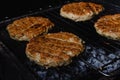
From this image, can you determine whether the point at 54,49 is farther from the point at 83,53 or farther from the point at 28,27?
the point at 28,27

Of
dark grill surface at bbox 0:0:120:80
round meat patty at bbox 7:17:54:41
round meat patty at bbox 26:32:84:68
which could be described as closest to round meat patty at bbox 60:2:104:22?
dark grill surface at bbox 0:0:120:80

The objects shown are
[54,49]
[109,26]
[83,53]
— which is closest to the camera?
[54,49]

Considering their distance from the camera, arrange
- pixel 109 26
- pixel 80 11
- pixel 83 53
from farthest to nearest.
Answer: pixel 80 11 < pixel 109 26 < pixel 83 53

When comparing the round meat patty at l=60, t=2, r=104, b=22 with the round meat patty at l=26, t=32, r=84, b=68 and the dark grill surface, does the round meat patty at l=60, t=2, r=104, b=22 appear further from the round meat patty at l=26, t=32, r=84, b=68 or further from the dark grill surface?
the round meat patty at l=26, t=32, r=84, b=68

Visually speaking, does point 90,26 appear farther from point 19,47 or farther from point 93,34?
point 19,47

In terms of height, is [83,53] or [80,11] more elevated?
[80,11]

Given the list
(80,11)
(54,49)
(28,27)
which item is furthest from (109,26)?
(28,27)

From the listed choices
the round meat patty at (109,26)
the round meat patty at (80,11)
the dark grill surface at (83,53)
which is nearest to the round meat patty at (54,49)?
the dark grill surface at (83,53)
